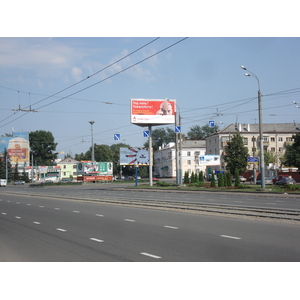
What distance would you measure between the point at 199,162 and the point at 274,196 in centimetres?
3551

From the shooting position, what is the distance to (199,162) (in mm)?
64062

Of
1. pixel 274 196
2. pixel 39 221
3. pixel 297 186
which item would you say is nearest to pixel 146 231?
pixel 39 221

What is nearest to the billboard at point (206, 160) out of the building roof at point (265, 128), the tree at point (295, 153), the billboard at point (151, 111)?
the tree at point (295, 153)

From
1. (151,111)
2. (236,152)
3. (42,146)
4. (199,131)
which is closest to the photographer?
(151,111)

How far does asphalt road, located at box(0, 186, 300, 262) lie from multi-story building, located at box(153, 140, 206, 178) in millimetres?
81796

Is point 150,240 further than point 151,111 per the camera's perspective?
No

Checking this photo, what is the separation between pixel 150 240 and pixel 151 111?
43055 millimetres

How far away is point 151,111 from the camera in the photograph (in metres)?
52.9

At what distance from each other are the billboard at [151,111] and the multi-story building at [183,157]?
141 feet

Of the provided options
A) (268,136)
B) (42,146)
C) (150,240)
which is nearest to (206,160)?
(268,136)

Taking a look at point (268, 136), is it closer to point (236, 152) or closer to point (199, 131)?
point (236, 152)

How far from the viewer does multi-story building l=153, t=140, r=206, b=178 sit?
102 m

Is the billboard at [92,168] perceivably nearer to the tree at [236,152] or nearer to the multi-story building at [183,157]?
the multi-story building at [183,157]

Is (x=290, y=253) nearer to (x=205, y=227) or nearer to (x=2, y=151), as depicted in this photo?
(x=205, y=227)
